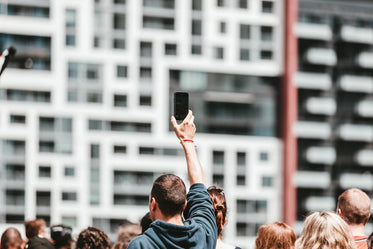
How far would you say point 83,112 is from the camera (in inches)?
1892

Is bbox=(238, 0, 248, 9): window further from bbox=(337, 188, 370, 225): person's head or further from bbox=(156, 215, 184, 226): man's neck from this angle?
bbox=(156, 215, 184, 226): man's neck

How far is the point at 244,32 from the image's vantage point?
52.1 m

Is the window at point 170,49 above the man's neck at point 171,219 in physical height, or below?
above

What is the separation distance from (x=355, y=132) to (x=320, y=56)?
7224 mm

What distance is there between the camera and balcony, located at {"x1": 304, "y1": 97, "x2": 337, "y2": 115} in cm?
5256

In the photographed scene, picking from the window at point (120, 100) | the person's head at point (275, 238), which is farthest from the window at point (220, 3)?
the person's head at point (275, 238)

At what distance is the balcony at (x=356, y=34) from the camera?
54312 mm

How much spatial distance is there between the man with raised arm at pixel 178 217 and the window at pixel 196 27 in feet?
155

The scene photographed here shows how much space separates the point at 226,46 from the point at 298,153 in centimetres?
1101

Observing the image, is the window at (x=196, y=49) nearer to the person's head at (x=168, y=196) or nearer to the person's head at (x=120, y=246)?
the person's head at (x=120, y=246)

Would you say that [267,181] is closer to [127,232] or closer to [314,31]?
[314,31]

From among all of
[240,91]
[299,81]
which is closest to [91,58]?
[240,91]

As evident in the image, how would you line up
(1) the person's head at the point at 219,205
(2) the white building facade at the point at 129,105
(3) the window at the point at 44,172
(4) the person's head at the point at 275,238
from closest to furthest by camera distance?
(1) the person's head at the point at 219,205 < (4) the person's head at the point at 275,238 < (2) the white building facade at the point at 129,105 < (3) the window at the point at 44,172

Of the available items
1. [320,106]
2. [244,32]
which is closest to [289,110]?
[320,106]
